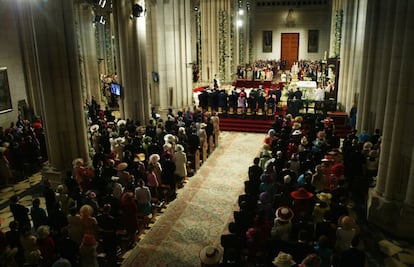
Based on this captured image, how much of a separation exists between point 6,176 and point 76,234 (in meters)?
5.98

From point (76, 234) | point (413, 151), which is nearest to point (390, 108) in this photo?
point (413, 151)

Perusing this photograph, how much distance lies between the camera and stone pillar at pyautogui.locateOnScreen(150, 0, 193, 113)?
1867 cm

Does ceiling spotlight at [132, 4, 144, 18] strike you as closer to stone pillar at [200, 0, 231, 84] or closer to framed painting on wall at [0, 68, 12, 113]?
framed painting on wall at [0, 68, 12, 113]

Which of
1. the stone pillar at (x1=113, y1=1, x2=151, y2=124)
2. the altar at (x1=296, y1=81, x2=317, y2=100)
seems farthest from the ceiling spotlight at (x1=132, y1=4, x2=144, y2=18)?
the altar at (x1=296, y1=81, x2=317, y2=100)

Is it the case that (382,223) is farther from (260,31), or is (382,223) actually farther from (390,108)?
(260,31)

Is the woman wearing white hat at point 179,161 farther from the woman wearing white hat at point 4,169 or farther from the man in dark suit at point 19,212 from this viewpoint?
the woman wearing white hat at point 4,169

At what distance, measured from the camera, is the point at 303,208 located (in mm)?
8367

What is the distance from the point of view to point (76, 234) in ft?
24.8

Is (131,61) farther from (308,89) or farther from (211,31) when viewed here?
(211,31)

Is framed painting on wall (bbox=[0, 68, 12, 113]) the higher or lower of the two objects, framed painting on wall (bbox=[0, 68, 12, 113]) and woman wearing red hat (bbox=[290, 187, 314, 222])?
the higher

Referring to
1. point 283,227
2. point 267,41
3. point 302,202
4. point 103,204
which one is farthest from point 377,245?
point 267,41

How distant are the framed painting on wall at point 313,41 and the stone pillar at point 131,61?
28.1m

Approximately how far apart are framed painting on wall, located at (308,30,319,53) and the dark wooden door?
123cm

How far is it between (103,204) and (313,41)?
36.7 metres
